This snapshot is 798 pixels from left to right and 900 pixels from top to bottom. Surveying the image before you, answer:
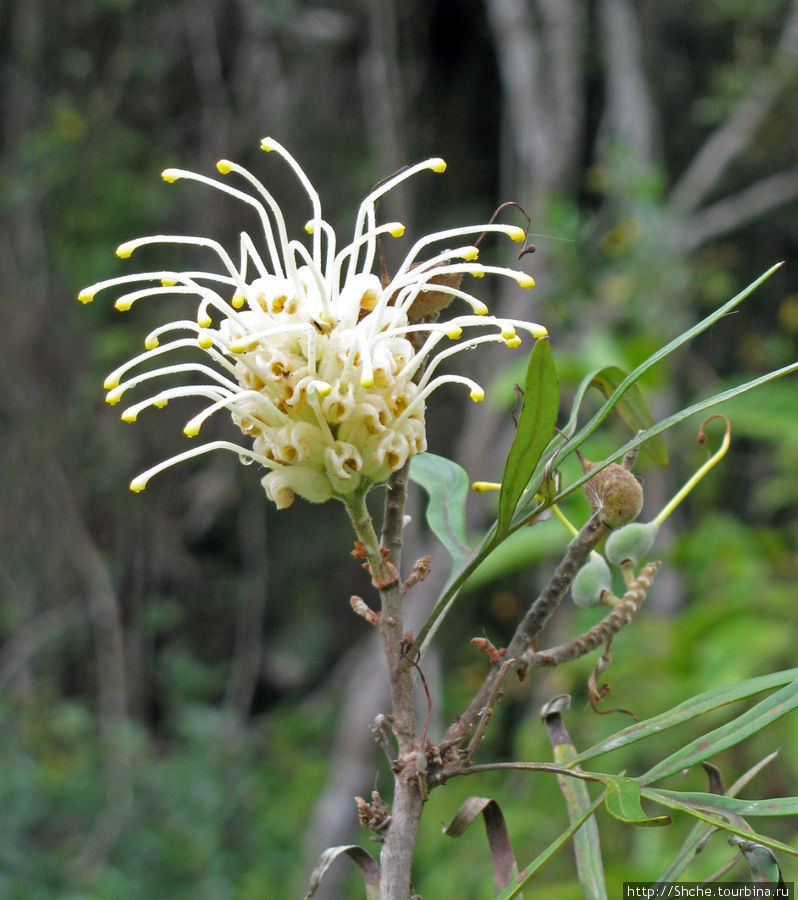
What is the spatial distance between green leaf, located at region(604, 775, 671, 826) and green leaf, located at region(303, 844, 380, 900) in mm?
153

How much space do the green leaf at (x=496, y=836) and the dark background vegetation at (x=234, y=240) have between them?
191 cm

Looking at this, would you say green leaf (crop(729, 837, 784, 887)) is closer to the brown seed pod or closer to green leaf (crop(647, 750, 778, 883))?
green leaf (crop(647, 750, 778, 883))

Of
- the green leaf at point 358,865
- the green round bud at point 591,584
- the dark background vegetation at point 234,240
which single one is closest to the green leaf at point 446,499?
the green round bud at point 591,584

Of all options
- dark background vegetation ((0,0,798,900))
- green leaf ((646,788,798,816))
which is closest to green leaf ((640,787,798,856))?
green leaf ((646,788,798,816))

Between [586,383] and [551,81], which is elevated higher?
[551,81]

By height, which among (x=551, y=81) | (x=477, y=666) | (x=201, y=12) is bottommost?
(x=477, y=666)

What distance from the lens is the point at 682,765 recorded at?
496mm

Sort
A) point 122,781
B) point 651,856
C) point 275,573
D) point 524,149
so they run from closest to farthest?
point 651,856 < point 122,781 < point 524,149 < point 275,573

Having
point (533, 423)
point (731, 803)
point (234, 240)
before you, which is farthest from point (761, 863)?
point (234, 240)

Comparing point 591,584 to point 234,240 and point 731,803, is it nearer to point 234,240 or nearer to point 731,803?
point 731,803

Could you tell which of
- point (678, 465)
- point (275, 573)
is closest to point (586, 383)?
point (678, 465)

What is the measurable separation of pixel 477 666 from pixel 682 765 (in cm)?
265

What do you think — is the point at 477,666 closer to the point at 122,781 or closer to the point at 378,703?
the point at 378,703

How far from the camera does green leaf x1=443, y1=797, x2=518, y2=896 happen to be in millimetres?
533
